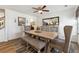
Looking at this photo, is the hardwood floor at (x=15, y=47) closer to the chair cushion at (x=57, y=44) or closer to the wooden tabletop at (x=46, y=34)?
the chair cushion at (x=57, y=44)

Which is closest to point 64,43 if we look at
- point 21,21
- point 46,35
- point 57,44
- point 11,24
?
point 57,44

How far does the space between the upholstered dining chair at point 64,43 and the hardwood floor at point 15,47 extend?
0.28 feet

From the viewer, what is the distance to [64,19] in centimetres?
105

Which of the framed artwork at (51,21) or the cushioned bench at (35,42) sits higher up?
the framed artwork at (51,21)

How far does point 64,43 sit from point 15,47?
691mm

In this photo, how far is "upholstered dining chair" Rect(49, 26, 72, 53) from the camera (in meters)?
0.98

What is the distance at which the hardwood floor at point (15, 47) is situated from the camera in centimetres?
101

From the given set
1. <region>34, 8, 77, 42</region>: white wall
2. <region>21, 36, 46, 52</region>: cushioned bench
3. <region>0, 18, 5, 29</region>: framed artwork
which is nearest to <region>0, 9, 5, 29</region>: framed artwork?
<region>0, 18, 5, 29</region>: framed artwork

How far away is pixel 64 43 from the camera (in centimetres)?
103

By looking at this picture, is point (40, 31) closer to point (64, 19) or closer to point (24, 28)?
point (24, 28)

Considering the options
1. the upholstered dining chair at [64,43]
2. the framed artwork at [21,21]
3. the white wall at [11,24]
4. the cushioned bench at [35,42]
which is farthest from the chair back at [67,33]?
the framed artwork at [21,21]

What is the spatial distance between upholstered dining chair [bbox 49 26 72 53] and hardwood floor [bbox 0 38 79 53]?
0.08 m

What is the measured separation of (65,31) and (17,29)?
70 cm

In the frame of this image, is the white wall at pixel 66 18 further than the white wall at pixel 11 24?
No
